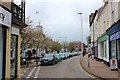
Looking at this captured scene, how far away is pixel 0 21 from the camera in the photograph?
43.4 feet

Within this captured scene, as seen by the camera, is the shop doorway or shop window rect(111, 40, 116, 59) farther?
shop window rect(111, 40, 116, 59)

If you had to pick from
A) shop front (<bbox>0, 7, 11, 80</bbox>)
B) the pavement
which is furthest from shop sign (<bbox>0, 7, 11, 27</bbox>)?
the pavement

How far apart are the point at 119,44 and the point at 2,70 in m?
14.7

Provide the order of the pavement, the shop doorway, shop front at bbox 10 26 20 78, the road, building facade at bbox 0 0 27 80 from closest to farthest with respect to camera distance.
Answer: building facade at bbox 0 0 27 80 < the shop doorway < shop front at bbox 10 26 20 78 < the pavement < the road

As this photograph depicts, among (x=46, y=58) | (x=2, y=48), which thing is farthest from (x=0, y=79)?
(x=46, y=58)

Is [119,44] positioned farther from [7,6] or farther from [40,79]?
[7,6]

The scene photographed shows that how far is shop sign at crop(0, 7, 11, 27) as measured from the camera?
13.4 metres

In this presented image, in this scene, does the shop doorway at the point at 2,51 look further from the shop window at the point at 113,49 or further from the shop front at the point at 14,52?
the shop window at the point at 113,49

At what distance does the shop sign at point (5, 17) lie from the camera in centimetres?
1343

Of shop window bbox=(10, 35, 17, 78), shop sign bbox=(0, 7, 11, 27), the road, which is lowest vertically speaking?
the road

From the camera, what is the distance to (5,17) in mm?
14062

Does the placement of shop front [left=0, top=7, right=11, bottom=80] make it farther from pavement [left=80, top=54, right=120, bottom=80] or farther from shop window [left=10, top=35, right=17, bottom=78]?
pavement [left=80, top=54, right=120, bottom=80]

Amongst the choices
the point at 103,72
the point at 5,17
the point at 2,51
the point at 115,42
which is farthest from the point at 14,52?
the point at 115,42

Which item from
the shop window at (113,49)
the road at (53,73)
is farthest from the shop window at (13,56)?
the shop window at (113,49)
